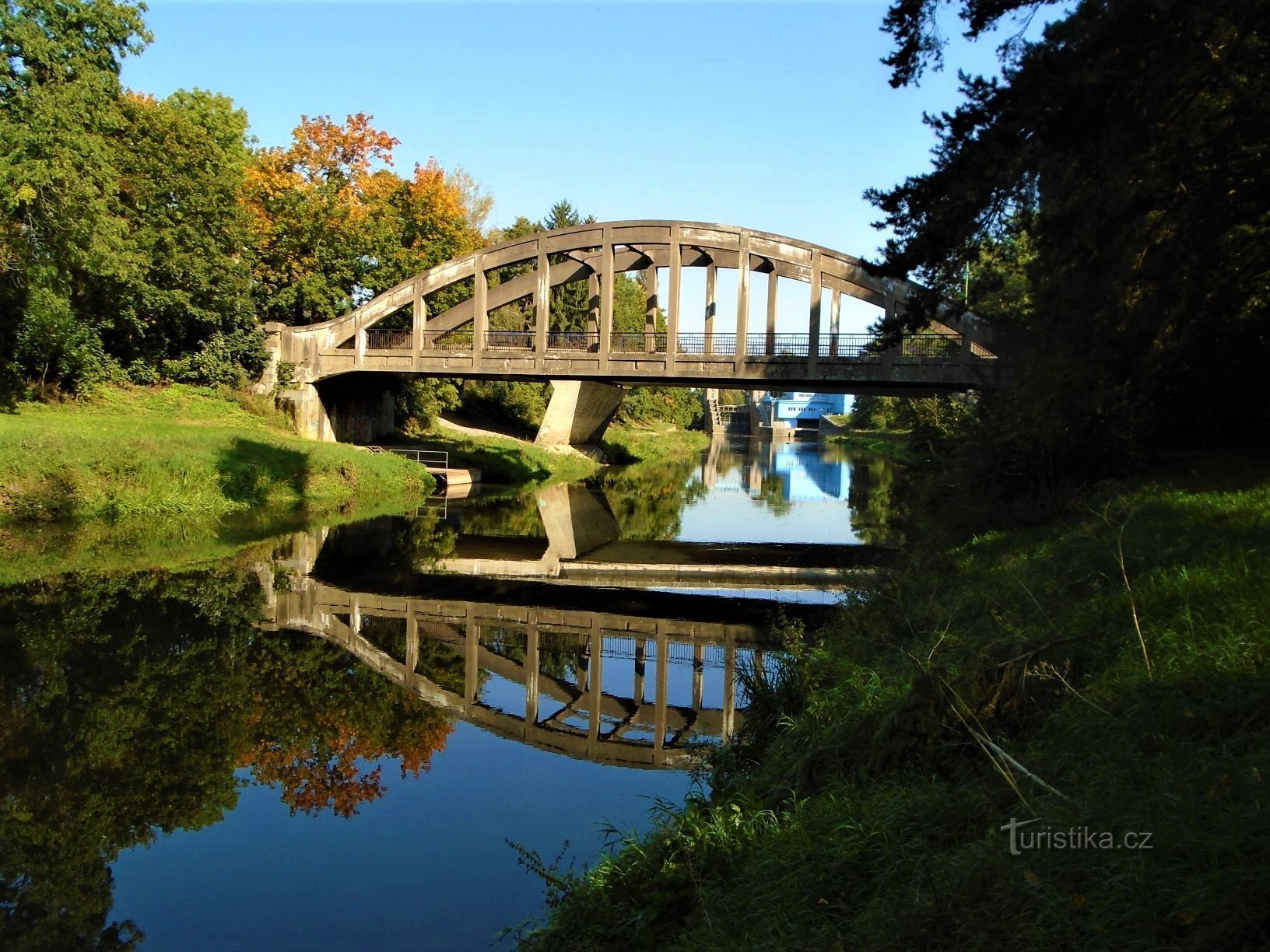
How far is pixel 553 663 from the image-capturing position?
12.1 metres

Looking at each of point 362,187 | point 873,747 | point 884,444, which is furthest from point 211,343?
point 884,444

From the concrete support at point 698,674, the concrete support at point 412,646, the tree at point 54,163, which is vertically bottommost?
the concrete support at point 698,674

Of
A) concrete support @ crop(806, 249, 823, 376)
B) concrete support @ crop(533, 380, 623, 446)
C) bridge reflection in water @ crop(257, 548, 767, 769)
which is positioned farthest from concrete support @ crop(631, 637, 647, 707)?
concrete support @ crop(533, 380, 623, 446)

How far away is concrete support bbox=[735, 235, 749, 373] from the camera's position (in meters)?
29.8

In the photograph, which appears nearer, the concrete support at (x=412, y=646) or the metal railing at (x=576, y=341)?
the concrete support at (x=412, y=646)

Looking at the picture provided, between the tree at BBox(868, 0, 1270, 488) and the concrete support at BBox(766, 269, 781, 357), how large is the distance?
1580cm

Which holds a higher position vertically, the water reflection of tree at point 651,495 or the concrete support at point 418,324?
the concrete support at point 418,324

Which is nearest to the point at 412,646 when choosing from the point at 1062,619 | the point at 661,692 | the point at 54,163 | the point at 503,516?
the point at 661,692

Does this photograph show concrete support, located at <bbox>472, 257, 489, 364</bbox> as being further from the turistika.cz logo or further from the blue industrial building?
the blue industrial building

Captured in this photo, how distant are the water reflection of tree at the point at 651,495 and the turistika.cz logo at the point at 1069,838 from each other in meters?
20.5

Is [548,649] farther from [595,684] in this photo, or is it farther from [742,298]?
[742,298]

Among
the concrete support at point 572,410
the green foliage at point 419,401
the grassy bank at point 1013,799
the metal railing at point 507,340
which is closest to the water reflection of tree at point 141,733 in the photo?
the grassy bank at point 1013,799

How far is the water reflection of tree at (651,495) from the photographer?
26891 millimetres

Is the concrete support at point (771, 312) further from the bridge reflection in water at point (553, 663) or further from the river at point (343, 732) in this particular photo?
the bridge reflection in water at point (553, 663)
